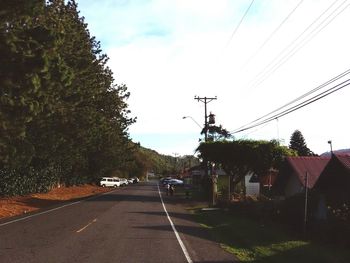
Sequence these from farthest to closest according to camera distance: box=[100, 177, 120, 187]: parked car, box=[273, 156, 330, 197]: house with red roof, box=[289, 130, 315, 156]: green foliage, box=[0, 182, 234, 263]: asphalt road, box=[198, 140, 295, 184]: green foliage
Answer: box=[289, 130, 315, 156]: green foliage, box=[100, 177, 120, 187]: parked car, box=[198, 140, 295, 184]: green foliage, box=[273, 156, 330, 197]: house with red roof, box=[0, 182, 234, 263]: asphalt road

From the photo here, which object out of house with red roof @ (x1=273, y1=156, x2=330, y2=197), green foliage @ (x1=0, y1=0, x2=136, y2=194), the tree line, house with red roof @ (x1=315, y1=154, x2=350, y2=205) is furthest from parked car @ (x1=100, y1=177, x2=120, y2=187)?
house with red roof @ (x1=315, y1=154, x2=350, y2=205)

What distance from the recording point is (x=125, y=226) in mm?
21531

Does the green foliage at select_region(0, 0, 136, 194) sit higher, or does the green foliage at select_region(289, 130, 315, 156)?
the green foliage at select_region(289, 130, 315, 156)

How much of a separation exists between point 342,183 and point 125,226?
369 inches

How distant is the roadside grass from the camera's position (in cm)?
1428

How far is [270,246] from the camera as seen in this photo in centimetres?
1659

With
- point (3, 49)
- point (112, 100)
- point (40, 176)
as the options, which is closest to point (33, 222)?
point (3, 49)

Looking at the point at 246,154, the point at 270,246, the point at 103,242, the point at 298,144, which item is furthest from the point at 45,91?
the point at 298,144

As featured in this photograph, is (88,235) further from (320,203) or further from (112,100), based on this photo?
(112,100)

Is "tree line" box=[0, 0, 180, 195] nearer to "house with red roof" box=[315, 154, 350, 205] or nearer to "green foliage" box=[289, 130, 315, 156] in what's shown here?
"house with red roof" box=[315, 154, 350, 205]

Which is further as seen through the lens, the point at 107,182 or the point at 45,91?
the point at 107,182

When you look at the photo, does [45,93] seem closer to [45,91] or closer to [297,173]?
[45,91]

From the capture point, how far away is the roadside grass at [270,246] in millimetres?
14276

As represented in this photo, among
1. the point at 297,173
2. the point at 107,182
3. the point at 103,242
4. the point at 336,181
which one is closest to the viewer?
the point at 103,242
